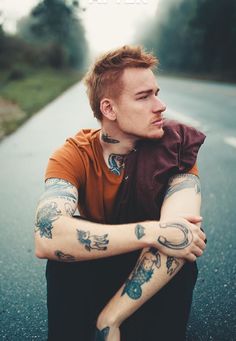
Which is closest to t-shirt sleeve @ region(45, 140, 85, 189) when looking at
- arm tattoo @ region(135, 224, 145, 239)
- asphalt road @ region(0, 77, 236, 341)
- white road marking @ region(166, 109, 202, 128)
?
arm tattoo @ region(135, 224, 145, 239)

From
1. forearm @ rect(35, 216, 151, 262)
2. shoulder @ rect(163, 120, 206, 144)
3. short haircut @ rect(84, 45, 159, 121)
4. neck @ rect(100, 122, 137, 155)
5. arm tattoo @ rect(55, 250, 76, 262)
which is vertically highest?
short haircut @ rect(84, 45, 159, 121)

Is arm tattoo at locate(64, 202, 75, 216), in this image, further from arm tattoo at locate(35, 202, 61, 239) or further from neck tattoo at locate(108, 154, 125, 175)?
neck tattoo at locate(108, 154, 125, 175)

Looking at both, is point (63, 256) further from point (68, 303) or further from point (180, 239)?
point (180, 239)

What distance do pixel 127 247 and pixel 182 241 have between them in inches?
10.6

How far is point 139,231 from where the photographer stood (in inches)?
71.3

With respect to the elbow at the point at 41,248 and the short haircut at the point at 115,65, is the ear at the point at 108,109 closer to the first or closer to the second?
the short haircut at the point at 115,65

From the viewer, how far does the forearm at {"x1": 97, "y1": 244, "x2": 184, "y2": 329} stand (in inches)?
69.9

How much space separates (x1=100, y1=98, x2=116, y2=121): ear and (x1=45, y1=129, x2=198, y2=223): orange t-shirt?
0.23m

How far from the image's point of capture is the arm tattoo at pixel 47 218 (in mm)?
1853

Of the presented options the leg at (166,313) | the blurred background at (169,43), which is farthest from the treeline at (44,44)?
the leg at (166,313)

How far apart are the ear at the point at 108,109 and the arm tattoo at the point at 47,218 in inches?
28.5

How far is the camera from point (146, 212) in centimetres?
215

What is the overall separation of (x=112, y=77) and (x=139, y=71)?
0.17m

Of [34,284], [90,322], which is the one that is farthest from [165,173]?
[34,284]
